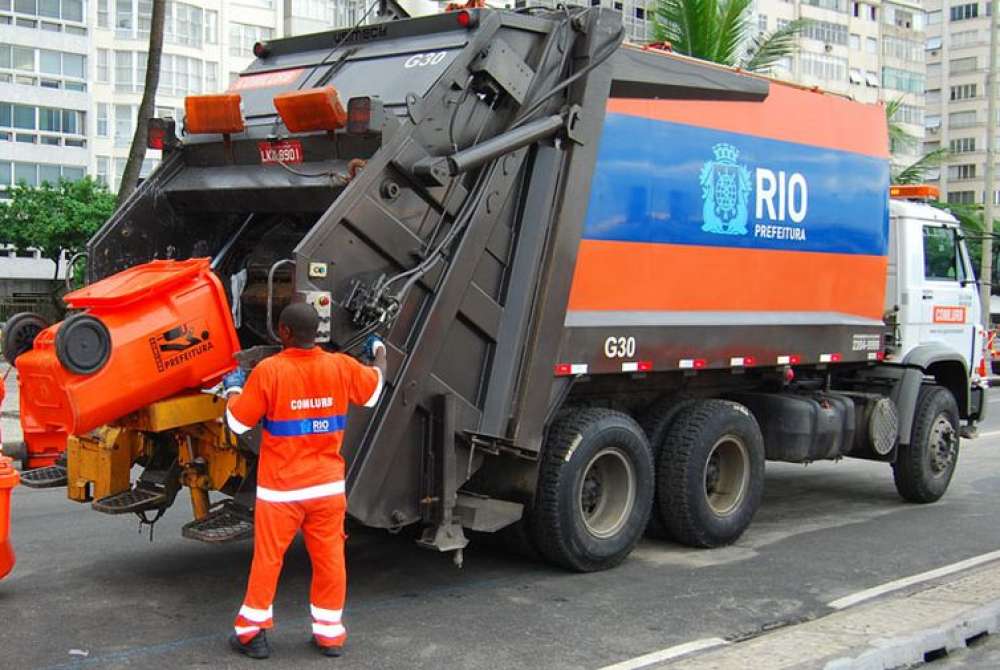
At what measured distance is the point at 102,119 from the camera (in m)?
50.1

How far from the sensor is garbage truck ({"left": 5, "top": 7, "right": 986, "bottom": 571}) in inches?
222

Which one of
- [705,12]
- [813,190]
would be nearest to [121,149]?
[705,12]

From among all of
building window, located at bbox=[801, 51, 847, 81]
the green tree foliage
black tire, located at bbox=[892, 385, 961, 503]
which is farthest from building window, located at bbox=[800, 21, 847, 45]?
black tire, located at bbox=[892, 385, 961, 503]

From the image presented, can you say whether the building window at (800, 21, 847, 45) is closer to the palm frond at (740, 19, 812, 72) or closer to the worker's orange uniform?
the palm frond at (740, 19, 812, 72)

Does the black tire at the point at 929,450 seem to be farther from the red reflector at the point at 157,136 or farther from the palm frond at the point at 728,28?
the palm frond at the point at 728,28

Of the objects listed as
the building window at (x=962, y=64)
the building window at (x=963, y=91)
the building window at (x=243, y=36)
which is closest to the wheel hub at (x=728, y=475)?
the building window at (x=243, y=36)

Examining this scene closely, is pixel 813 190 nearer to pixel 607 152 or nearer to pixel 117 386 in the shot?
pixel 607 152

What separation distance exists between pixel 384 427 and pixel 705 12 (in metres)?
11.2

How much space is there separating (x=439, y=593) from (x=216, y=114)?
9.50 feet

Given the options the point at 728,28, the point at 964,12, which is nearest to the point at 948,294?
the point at 728,28

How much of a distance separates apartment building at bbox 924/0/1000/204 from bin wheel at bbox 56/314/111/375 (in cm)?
8736

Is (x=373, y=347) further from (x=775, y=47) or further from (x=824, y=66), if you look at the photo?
(x=824, y=66)

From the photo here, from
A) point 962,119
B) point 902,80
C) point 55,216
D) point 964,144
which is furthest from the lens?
point 962,119

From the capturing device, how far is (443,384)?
6.05 metres
